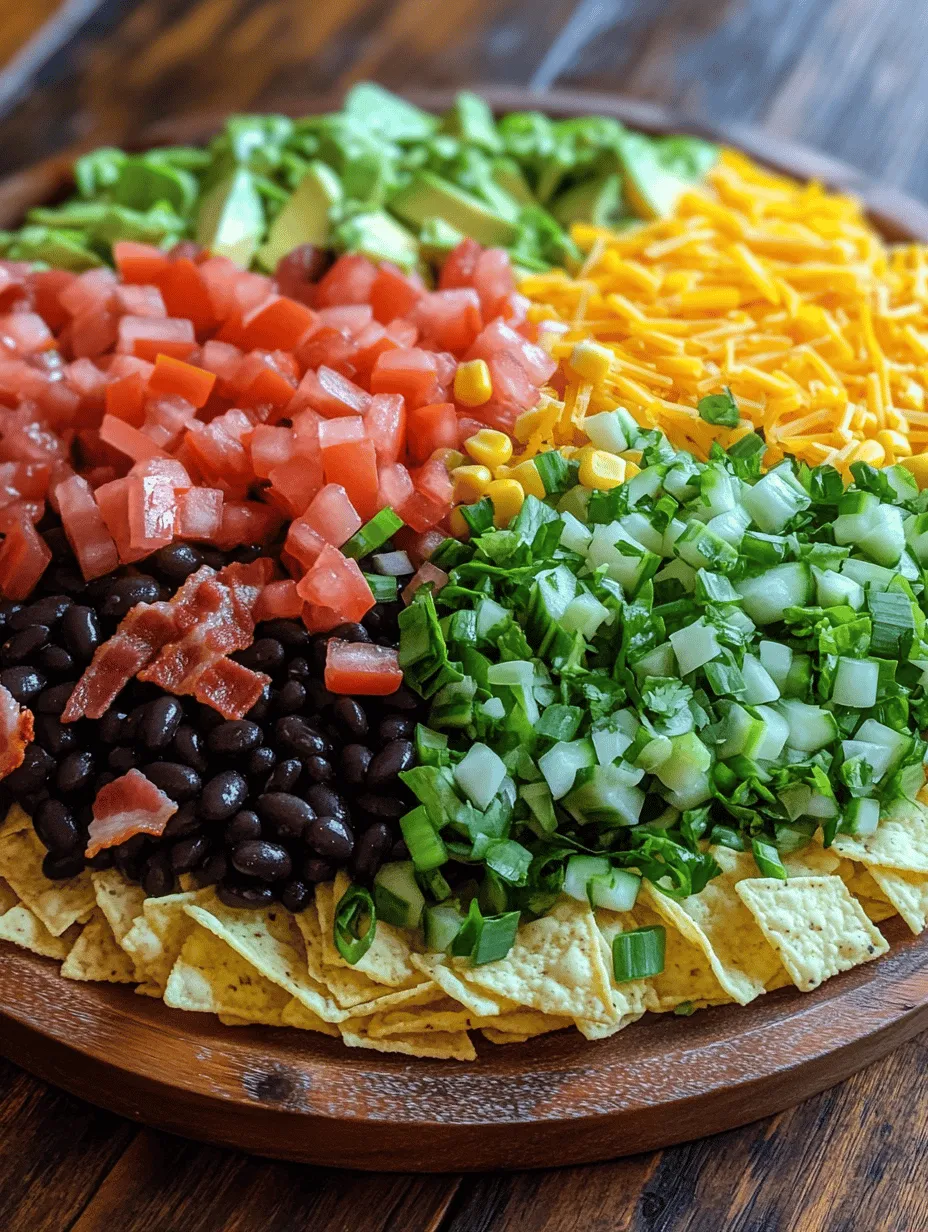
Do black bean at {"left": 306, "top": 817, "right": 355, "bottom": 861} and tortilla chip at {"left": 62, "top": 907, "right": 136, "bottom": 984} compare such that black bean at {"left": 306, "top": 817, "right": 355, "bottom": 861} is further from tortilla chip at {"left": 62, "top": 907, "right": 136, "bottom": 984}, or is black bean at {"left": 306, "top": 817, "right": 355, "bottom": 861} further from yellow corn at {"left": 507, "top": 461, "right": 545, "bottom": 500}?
yellow corn at {"left": 507, "top": 461, "right": 545, "bottom": 500}

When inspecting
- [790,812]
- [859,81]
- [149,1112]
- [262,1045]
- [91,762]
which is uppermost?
[859,81]

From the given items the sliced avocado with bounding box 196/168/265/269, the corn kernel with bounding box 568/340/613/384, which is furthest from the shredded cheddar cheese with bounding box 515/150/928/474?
the sliced avocado with bounding box 196/168/265/269

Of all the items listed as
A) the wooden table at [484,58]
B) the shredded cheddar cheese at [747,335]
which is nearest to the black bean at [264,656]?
the shredded cheddar cheese at [747,335]

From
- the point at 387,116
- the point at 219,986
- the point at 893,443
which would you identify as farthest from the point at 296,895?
the point at 387,116

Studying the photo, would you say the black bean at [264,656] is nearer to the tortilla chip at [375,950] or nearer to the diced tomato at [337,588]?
the diced tomato at [337,588]

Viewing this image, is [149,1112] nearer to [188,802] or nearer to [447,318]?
[188,802]

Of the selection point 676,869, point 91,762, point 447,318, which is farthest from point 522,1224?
point 447,318
